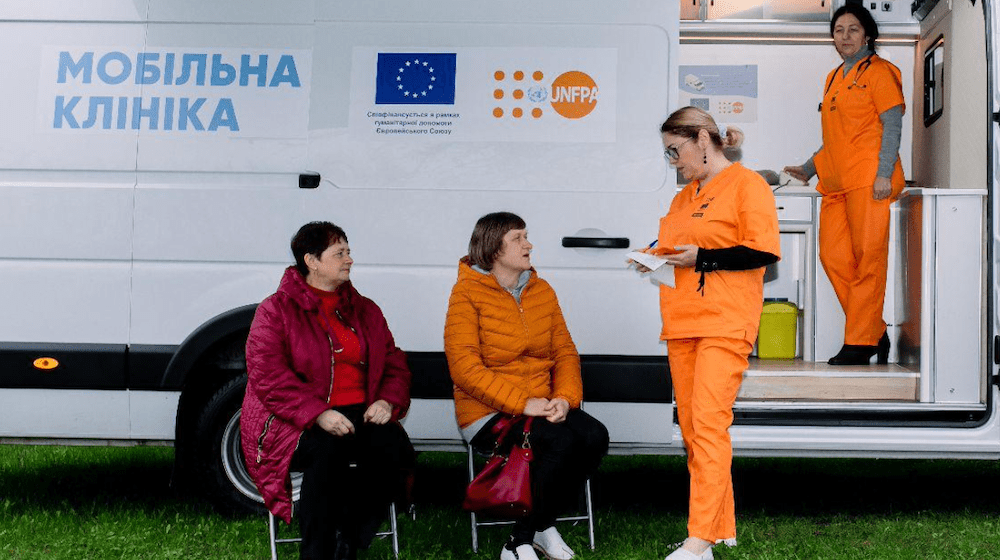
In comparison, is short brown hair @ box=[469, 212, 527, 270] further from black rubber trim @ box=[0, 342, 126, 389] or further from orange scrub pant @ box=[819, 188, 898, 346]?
orange scrub pant @ box=[819, 188, 898, 346]

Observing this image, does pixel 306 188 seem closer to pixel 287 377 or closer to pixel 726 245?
pixel 287 377

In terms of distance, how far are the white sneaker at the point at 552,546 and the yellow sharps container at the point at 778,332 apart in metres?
2.42

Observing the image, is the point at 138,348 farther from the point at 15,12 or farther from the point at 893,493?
the point at 893,493

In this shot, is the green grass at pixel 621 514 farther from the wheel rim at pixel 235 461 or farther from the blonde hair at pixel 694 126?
the blonde hair at pixel 694 126

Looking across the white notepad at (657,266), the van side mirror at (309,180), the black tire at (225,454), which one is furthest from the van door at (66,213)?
the white notepad at (657,266)

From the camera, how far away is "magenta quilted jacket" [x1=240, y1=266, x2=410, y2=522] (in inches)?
138

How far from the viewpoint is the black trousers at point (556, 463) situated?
3682 millimetres

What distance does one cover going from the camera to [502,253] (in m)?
3.84

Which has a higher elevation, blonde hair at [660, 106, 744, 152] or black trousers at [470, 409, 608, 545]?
blonde hair at [660, 106, 744, 152]

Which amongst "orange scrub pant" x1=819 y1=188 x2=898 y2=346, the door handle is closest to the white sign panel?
the door handle

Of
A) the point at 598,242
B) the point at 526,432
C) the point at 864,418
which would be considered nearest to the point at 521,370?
the point at 526,432

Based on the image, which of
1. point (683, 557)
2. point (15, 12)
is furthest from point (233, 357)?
point (683, 557)

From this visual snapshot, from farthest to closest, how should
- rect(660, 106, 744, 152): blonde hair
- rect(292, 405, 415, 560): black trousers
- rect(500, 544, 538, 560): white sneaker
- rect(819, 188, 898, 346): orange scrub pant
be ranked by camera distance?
rect(819, 188, 898, 346): orange scrub pant → rect(500, 544, 538, 560): white sneaker → rect(660, 106, 744, 152): blonde hair → rect(292, 405, 415, 560): black trousers

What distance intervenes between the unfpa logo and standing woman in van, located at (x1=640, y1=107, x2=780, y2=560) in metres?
0.61
